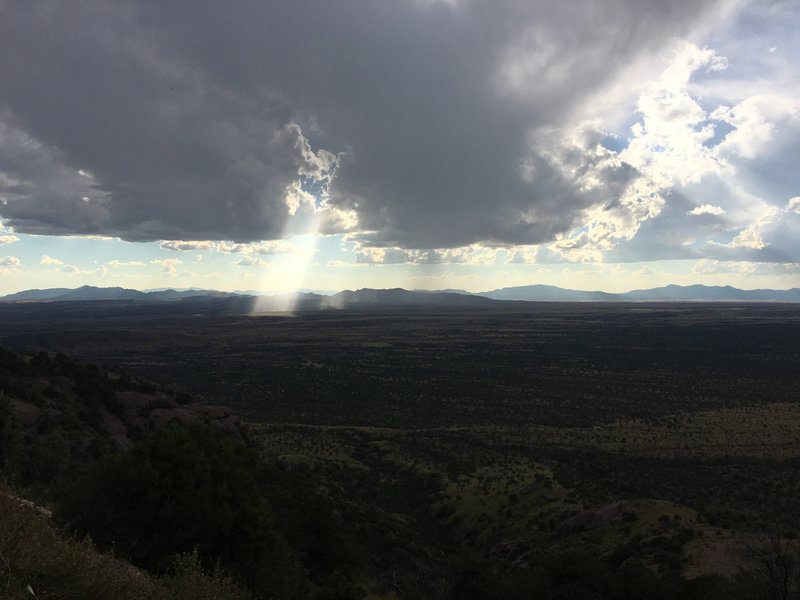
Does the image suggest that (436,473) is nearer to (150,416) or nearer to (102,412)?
(150,416)

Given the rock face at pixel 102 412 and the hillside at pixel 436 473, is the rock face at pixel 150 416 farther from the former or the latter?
the hillside at pixel 436 473

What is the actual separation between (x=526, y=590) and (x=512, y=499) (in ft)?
45.6

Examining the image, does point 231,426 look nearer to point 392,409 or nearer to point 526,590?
point 526,590

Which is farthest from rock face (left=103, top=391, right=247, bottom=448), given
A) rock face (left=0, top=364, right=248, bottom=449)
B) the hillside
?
the hillside

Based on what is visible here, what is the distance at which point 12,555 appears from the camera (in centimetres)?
573

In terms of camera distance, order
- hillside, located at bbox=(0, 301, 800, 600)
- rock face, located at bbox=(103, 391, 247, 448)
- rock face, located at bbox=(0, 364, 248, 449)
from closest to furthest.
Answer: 1. hillside, located at bbox=(0, 301, 800, 600)
2. rock face, located at bbox=(0, 364, 248, 449)
3. rock face, located at bbox=(103, 391, 247, 448)

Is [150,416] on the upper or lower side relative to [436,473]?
upper

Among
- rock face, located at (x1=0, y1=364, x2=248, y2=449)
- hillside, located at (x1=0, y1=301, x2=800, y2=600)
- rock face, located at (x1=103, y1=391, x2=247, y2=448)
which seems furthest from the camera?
rock face, located at (x1=103, y1=391, x2=247, y2=448)

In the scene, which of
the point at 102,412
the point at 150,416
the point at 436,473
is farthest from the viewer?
the point at 436,473

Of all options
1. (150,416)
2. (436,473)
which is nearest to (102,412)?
(150,416)

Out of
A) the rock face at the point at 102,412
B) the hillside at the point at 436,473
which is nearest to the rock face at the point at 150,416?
the rock face at the point at 102,412

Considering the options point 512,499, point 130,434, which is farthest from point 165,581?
point 512,499

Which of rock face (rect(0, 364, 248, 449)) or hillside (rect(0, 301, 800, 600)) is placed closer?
hillside (rect(0, 301, 800, 600))

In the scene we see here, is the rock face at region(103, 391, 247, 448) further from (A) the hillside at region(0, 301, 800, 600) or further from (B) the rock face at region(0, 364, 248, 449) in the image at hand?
(A) the hillside at region(0, 301, 800, 600)
